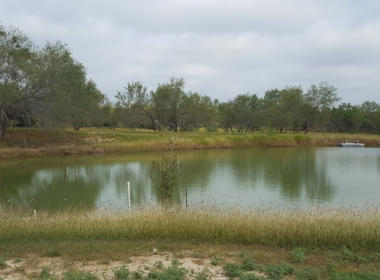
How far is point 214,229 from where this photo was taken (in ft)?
22.5

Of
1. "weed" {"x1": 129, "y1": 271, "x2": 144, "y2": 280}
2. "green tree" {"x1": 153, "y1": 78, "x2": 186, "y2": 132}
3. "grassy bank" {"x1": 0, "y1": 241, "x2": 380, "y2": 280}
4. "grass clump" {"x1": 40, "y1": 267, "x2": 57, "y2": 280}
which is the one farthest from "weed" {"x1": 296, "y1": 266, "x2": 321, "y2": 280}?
"green tree" {"x1": 153, "y1": 78, "x2": 186, "y2": 132}

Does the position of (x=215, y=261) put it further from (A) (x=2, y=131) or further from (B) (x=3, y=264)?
(A) (x=2, y=131)

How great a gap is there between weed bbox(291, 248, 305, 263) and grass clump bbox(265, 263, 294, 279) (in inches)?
18.3

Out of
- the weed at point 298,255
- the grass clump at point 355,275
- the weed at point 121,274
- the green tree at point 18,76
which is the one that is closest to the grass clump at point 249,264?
the weed at point 298,255

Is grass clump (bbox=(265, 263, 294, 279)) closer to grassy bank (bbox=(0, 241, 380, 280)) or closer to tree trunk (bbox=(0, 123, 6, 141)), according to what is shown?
grassy bank (bbox=(0, 241, 380, 280))

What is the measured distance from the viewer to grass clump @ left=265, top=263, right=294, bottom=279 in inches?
183

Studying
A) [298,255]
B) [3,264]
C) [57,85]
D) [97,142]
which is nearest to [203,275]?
[298,255]

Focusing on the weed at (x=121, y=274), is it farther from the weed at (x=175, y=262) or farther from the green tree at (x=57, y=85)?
the green tree at (x=57, y=85)

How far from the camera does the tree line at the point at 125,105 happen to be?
27859mm

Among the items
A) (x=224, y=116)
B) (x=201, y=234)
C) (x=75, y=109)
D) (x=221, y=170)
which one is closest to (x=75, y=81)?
(x=75, y=109)

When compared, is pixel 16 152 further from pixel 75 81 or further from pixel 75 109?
pixel 75 81

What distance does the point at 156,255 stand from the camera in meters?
5.66

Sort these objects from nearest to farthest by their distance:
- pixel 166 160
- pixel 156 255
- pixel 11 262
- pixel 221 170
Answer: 1. pixel 11 262
2. pixel 156 255
3. pixel 166 160
4. pixel 221 170

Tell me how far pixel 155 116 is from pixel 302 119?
30323mm
